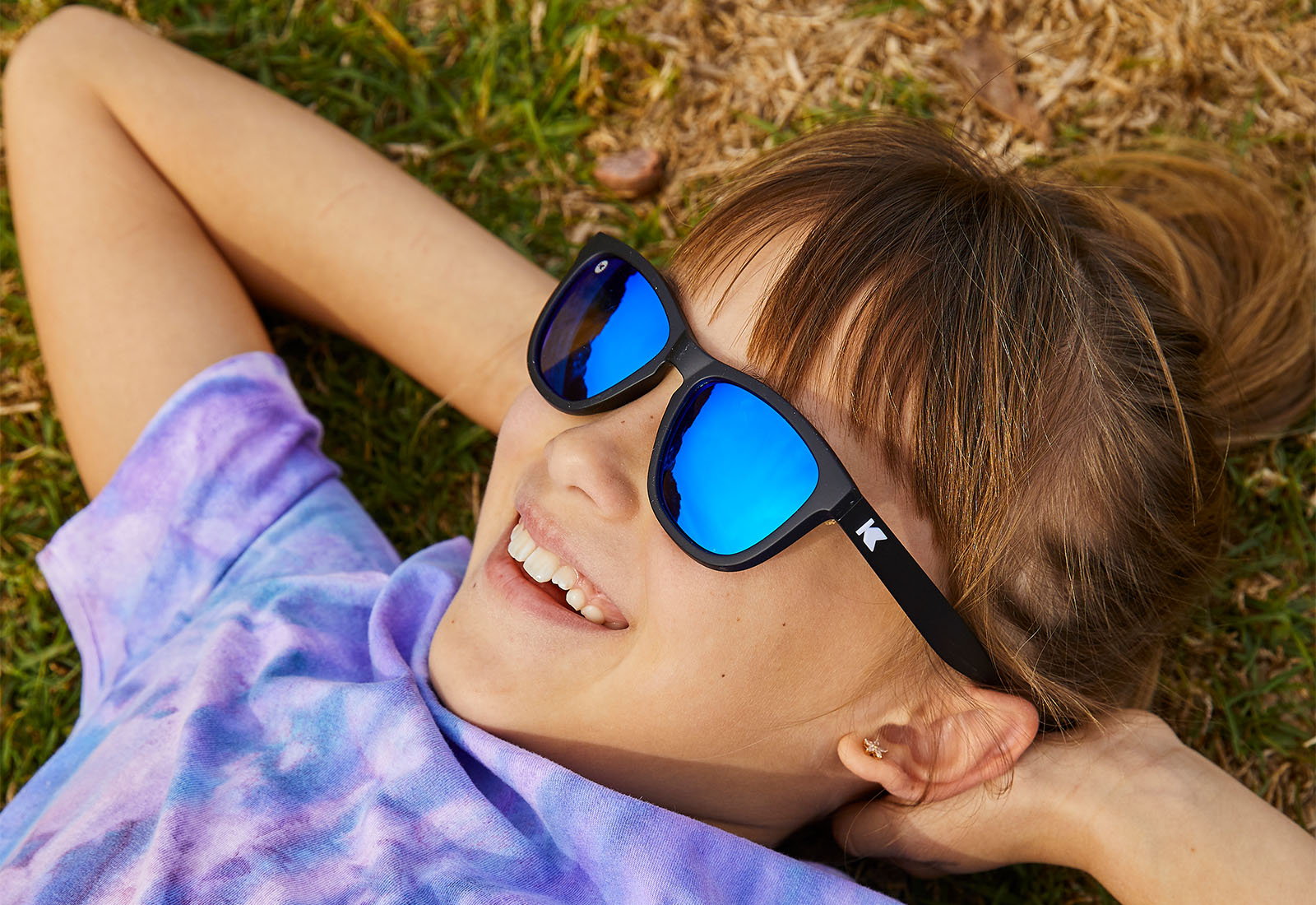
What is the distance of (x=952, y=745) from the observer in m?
1.99

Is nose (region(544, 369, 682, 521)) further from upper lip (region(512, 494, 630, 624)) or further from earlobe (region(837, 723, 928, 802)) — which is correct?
earlobe (region(837, 723, 928, 802))

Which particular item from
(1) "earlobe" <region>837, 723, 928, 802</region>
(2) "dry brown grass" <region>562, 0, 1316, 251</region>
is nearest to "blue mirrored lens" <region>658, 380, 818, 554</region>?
(1) "earlobe" <region>837, 723, 928, 802</region>

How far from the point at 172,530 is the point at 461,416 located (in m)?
0.95

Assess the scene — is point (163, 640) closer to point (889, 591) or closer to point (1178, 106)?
point (889, 591)

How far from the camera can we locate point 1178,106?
3.17 meters

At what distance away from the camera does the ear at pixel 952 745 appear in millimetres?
1933

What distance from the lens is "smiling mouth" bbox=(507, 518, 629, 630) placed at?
1.91 meters

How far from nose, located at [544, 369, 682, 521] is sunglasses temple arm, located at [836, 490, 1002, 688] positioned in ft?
1.33

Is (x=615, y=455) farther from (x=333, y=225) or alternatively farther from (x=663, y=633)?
(x=333, y=225)

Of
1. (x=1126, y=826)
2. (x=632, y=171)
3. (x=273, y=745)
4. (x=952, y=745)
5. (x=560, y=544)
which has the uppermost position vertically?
(x=632, y=171)

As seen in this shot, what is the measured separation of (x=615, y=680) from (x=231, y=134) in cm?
201

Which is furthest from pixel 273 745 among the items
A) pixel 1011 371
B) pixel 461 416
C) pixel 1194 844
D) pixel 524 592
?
pixel 1194 844

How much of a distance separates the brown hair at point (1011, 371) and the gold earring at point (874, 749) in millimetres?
301

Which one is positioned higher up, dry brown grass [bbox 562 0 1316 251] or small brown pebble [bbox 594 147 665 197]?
dry brown grass [bbox 562 0 1316 251]
